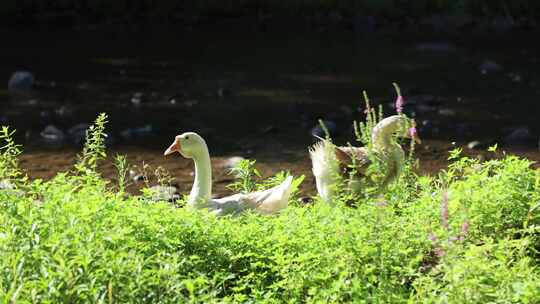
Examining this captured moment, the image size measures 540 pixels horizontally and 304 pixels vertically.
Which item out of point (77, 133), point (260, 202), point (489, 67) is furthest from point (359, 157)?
point (489, 67)

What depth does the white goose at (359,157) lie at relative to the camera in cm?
615

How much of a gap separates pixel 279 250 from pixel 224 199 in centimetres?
189

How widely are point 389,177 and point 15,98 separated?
28.5 ft

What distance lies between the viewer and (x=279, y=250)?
15.7ft

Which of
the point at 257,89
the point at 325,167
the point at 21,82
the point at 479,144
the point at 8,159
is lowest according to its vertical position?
the point at 479,144

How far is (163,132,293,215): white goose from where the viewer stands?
20.5 feet

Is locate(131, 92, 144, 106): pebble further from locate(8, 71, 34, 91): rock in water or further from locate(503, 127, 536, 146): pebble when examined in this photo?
locate(503, 127, 536, 146): pebble

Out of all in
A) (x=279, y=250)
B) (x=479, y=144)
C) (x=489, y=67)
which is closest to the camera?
(x=279, y=250)

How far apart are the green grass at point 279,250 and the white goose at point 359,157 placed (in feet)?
2.11

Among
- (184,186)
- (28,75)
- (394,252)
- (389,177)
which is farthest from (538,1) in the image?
(394,252)

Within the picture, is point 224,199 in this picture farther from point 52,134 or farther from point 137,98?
point 137,98

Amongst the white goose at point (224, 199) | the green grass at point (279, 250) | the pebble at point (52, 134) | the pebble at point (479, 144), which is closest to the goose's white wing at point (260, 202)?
the white goose at point (224, 199)

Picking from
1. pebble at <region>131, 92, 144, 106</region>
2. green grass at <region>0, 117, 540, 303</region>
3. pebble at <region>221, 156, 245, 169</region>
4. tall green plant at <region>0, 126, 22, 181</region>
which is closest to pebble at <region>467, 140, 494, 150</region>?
pebble at <region>221, 156, 245, 169</region>

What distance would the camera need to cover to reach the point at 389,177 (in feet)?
20.8
